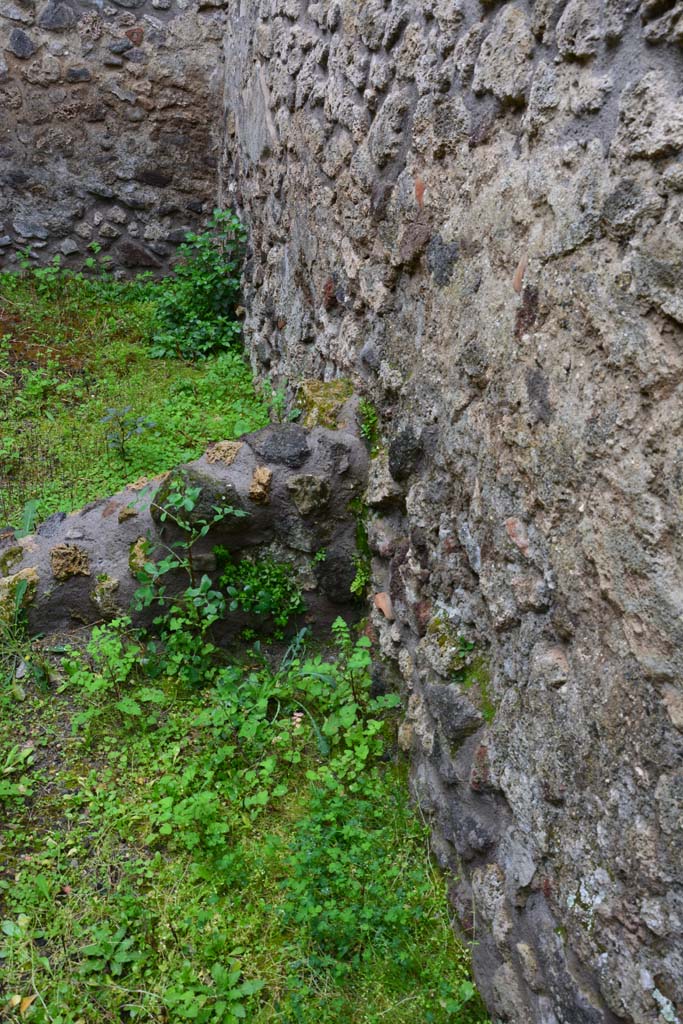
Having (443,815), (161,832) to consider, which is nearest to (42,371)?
(161,832)

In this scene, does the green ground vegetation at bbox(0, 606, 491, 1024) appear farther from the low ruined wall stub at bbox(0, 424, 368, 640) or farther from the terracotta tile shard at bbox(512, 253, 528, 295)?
the terracotta tile shard at bbox(512, 253, 528, 295)

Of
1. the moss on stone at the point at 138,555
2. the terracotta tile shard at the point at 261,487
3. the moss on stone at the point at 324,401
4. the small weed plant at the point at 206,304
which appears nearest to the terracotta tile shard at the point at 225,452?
the terracotta tile shard at the point at 261,487

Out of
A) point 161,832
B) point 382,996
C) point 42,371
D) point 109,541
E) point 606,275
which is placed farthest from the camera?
point 42,371

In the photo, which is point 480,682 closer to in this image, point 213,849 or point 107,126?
point 213,849

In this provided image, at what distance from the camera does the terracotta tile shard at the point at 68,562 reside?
2.89 m

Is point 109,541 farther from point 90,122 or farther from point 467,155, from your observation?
point 90,122

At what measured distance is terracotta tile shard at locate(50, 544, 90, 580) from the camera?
289cm

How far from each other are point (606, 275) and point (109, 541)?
206 cm

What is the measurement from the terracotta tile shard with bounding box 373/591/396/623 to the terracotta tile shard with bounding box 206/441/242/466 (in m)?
0.71

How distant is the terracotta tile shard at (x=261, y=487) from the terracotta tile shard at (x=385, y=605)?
0.51m

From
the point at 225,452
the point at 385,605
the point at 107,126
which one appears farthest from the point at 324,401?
the point at 107,126

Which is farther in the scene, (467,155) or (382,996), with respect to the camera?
(467,155)

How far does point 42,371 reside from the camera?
4.74 metres

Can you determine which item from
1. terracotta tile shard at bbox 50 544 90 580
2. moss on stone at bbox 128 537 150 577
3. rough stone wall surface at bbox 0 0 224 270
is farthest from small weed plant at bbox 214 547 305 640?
rough stone wall surface at bbox 0 0 224 270
